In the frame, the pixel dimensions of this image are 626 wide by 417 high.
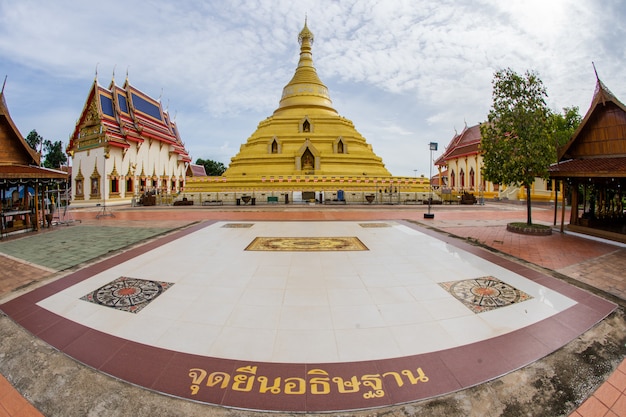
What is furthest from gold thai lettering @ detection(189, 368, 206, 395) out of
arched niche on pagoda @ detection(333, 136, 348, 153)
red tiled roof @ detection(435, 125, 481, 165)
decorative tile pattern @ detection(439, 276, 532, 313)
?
red tiled roof @ detection(435, 125, 481, 165)

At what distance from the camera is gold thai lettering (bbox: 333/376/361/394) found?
9.02 feet

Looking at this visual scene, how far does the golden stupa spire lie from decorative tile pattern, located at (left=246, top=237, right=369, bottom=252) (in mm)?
26985

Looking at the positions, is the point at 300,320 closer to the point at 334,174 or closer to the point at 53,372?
the point at 53,372

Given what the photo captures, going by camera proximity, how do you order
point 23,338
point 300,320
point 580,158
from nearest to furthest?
point 23,338 → point 300,320 → point 580,158

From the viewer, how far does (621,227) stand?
10.3 metres

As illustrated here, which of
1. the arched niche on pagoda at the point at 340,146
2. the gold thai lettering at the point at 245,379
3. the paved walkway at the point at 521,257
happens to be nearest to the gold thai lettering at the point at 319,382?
the gold thai lettering at the point at 245,379

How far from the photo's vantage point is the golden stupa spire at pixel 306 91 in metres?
33.8

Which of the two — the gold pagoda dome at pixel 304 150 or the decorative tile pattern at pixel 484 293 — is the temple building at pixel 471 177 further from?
the decorative tile pattern at pixel 484 293

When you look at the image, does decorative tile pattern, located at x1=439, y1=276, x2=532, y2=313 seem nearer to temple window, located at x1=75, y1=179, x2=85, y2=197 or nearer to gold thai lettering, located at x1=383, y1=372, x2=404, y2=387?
gold thai lettering, located at x1=383, y1=372, x2=404, y2=387

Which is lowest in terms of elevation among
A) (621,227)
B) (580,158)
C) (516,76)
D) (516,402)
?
(516,402)

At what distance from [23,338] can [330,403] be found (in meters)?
3.88

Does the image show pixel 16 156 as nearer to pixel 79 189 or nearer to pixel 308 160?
pixel 308 160

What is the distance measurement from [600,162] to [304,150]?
864 inches

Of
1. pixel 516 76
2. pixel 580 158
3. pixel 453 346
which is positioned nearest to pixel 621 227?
pixel 580 158
